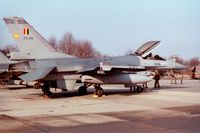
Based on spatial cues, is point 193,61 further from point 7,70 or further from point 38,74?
point 38,74

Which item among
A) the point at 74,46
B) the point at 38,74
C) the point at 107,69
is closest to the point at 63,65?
the point at 38,74

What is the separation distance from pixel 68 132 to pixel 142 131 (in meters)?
1.90

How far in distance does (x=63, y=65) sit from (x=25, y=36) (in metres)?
3.02

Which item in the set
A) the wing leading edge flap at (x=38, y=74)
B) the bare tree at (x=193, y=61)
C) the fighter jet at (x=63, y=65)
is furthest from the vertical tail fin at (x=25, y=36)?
the bare tree at (x=193, y=61)

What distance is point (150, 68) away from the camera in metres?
21.8

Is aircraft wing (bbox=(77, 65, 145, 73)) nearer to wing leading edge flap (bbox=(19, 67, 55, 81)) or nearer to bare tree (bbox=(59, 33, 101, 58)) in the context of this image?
wing leading edge flap (bbox=(19, 67, 55, 81))

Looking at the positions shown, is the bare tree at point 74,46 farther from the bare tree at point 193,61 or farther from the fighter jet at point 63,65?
the fighter jet at point 63,65

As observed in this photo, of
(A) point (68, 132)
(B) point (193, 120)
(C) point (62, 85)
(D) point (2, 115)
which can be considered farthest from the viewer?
(C) point (62, 85)

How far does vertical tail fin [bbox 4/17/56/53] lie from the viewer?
1994 cm

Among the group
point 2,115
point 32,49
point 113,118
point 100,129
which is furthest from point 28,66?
point 100,129

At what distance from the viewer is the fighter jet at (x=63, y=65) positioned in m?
19.3

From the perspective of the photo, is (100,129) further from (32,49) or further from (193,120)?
(32,49)

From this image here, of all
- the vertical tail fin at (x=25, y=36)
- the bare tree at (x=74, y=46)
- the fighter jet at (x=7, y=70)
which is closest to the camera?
the vertical tail fin at (x=25, y=36)

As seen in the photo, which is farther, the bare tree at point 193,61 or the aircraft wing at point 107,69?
the bare tree at point 193,61
